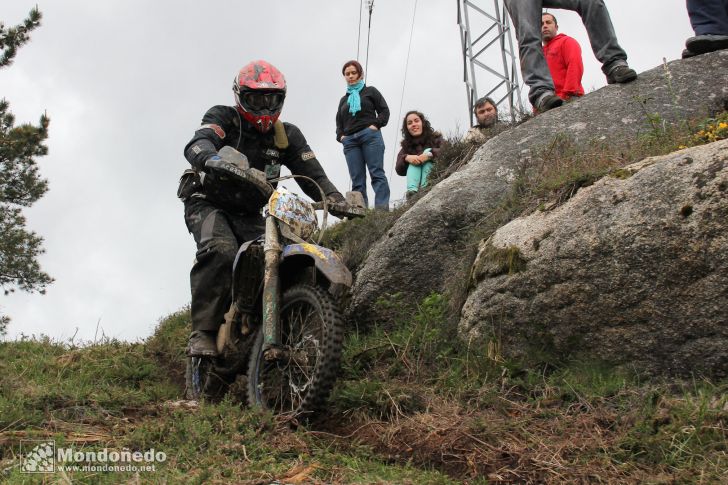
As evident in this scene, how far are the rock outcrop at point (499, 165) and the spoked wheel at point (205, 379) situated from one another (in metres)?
1.32

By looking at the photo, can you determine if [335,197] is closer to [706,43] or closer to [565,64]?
[565,64]

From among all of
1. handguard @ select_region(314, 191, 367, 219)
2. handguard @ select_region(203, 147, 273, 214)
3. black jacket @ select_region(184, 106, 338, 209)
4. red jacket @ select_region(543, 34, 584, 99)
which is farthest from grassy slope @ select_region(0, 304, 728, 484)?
red jacket @ select_region(543, 34, 584, 99)

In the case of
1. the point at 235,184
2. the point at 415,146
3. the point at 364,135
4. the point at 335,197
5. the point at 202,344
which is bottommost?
the point at 202,344

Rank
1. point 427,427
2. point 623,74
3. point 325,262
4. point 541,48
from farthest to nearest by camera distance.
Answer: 1. point 541,48
2. point 623,74
3. point 325,262
4. point 427,427

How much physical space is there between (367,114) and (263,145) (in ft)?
13.2

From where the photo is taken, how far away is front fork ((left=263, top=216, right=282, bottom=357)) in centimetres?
531

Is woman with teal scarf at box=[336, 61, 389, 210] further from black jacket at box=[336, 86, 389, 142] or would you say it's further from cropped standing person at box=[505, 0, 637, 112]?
cropped standing person at box=[505, 0, 637, 112]

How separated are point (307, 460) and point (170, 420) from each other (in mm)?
943

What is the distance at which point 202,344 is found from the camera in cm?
612

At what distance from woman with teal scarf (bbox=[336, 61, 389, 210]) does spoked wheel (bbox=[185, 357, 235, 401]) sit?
4.48 meters

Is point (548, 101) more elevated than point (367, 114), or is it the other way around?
point (367, 114)

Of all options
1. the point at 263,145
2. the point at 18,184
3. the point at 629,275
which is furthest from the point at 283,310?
the point at 18,184

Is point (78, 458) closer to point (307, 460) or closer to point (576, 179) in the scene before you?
point (307, 460)

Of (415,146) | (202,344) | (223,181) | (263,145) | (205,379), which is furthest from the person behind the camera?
(415,146)
